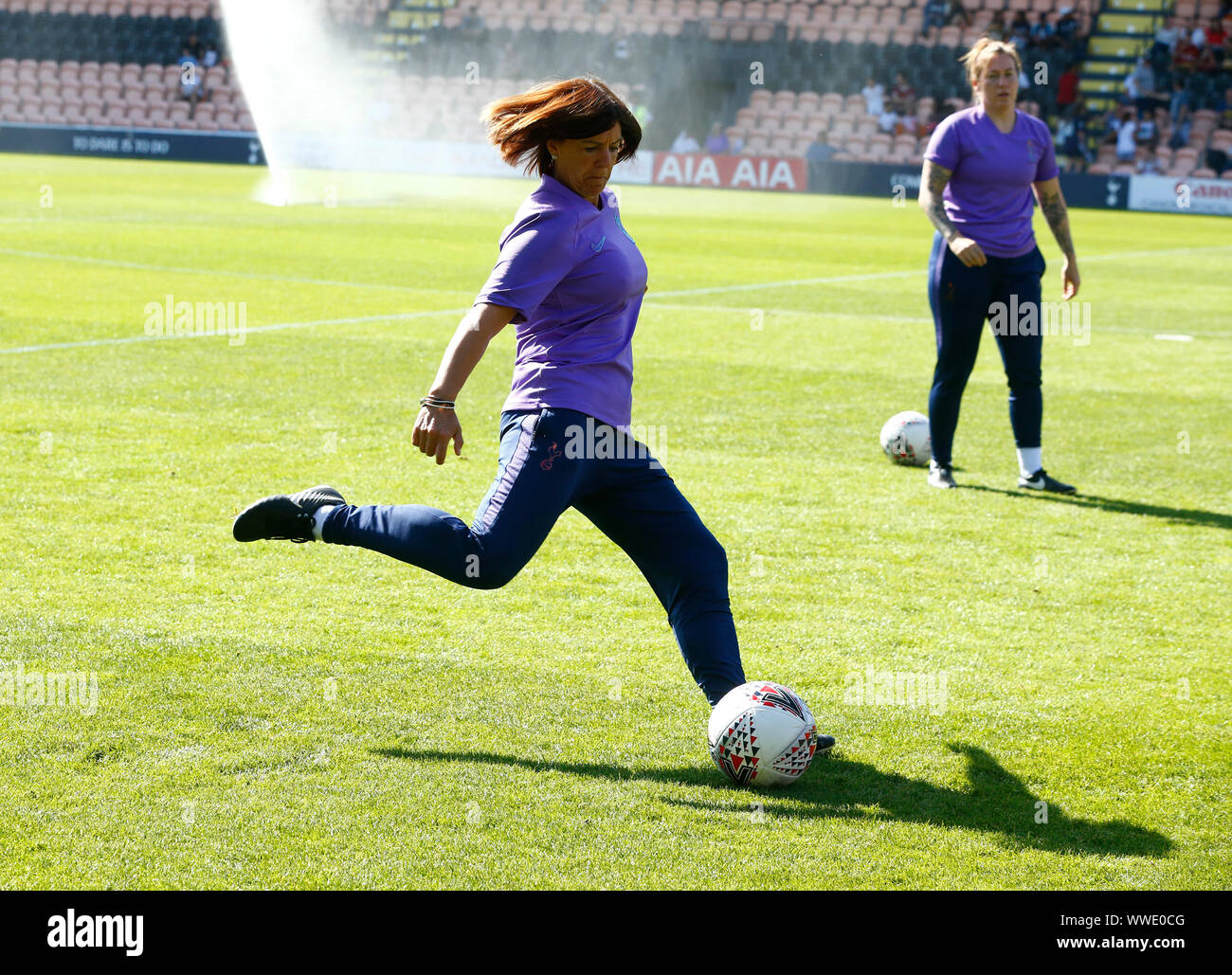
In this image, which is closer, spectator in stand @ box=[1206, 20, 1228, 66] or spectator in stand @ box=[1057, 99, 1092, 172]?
spectator in stand @ box=[1057, 99, 1092, 172]

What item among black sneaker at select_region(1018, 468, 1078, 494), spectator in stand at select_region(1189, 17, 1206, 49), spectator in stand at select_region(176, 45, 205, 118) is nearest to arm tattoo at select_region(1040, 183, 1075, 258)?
black sneaker at select_region(1018, 468, 1078, 494)

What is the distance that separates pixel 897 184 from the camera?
36344 mm

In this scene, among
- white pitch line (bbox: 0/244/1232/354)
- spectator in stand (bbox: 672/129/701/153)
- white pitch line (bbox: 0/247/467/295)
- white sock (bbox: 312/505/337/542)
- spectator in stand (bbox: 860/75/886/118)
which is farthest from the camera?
spectator in stand (bbox: 672/129/701/153)

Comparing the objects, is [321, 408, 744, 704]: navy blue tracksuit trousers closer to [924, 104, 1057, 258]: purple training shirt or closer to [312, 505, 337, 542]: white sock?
[312, 505, 337, 542]: white sock

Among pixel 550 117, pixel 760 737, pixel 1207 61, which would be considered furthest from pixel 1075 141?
pixel 760 737

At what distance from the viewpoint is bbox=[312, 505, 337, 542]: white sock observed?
4406 millimetres

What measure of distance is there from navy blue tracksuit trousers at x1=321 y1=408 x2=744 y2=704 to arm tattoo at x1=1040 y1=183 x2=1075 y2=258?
4.56 metres

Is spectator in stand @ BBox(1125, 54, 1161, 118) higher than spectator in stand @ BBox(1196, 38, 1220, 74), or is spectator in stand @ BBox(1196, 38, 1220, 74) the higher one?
spectator in stand @ BBox(1196, 38, 1220, 74)

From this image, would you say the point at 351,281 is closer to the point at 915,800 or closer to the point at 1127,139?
the point at 915,800

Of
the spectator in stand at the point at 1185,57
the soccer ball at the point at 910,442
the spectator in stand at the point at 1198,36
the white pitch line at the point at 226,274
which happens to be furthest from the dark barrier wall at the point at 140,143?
the soccer ball at the point at 910,442

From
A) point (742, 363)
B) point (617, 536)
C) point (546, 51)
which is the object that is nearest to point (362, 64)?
point (546, 51)

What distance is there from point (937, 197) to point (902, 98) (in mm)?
32329
